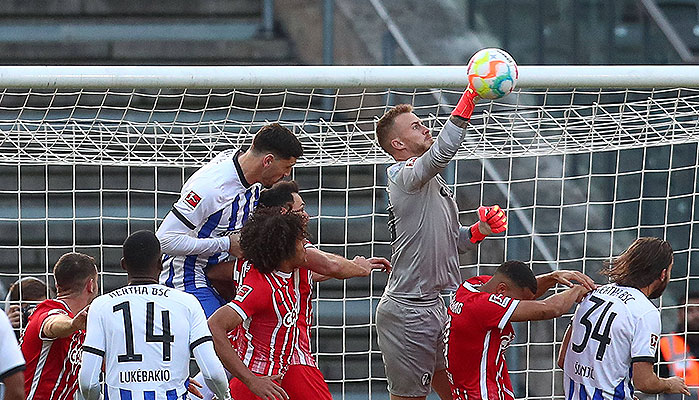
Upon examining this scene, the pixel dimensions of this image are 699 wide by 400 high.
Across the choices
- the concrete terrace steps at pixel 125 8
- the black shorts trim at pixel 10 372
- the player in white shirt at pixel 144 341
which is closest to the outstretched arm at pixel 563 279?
the player in white shirt at pixel 144 341

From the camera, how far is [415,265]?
17.6 ft

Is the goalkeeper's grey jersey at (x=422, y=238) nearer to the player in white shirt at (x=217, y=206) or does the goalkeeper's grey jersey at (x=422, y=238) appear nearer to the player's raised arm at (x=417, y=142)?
the player's raised arm at (x=417, y=142)

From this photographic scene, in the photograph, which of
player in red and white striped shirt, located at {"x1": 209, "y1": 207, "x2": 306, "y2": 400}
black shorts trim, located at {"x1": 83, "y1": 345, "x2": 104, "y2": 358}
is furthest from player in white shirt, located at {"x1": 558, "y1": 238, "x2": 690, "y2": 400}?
black shorts trim, located at {"x1": 83, "y1": 345, "x2": 104, "y2": 358}

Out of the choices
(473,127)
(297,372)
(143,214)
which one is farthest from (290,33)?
(297,372)

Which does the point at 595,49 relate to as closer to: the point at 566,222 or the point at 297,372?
the point at 566,222

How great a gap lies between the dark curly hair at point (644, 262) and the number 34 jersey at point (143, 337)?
1.85 meters

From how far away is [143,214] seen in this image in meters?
9.38

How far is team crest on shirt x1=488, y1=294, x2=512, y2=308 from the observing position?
16.5ft

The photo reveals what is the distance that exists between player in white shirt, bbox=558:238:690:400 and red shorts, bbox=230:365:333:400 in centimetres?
114

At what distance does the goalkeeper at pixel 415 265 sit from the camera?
5.36 metres

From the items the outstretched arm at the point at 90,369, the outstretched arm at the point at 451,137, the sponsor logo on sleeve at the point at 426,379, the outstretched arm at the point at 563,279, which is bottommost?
the sponsor logo on sleeve at the point at 426,379

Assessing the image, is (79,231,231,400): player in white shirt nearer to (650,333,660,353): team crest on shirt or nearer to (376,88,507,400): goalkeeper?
(376,88,507,400): goalkeeper

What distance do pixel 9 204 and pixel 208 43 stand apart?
229 centimetres

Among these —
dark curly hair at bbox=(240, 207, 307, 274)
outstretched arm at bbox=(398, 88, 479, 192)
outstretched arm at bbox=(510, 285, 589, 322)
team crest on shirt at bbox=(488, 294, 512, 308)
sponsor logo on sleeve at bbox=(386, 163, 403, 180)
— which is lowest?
outstretched arm at bbox=(510, 285, 589, 322)
